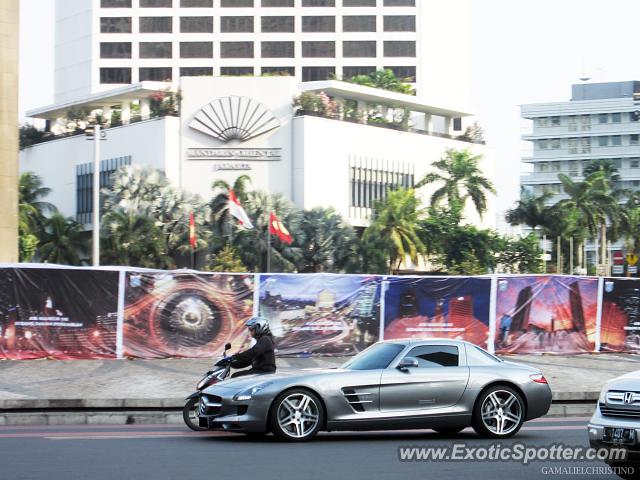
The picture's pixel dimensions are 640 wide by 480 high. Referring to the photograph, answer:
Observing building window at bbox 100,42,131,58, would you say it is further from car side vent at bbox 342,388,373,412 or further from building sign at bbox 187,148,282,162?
car side vent at bbox 342,388,373,412

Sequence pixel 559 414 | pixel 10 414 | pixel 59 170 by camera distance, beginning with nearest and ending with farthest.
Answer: pixel 10 414, pixel 559 414, pixel 59 170

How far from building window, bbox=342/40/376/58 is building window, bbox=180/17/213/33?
13767 millimetres

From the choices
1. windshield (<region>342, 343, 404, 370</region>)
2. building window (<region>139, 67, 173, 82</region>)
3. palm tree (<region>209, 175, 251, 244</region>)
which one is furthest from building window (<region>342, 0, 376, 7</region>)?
windshield (<region>342, 343, 404, 370</region>)

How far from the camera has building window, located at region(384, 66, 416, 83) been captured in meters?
114

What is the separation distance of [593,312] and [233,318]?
846 cm

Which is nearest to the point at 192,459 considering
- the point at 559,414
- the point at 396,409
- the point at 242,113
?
the point at 396,409

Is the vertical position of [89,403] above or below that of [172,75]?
below

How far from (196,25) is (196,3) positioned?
2.17 meters

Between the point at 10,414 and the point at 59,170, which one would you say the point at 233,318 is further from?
the point at 59,170

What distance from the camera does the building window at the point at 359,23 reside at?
371 feet

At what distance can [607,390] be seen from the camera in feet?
33.4

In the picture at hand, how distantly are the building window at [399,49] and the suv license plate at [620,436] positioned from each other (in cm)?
10603

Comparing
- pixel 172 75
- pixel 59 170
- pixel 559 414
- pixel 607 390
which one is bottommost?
pixel 559 414

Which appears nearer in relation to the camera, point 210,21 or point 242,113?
point 242,113
